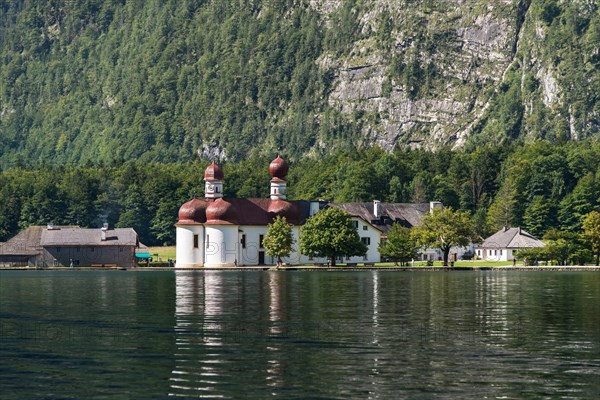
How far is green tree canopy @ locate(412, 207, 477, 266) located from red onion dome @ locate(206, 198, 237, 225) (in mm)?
26975

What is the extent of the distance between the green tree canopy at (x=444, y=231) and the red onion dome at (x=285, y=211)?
20.9m

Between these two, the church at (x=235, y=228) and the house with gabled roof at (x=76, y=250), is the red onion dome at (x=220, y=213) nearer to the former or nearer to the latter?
the church at (x=235, y=228)

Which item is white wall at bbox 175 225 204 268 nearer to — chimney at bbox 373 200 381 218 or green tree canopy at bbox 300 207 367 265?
green tree canopy at bbox 300 207 367 265

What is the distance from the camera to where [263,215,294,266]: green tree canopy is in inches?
6909

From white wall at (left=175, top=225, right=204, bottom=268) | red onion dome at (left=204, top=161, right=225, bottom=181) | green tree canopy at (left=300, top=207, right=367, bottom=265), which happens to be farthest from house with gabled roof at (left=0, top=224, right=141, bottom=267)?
green tree canopy at (left=300, top=207, right=367, bottom=265)

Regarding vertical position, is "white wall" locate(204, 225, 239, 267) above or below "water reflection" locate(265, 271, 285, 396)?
above

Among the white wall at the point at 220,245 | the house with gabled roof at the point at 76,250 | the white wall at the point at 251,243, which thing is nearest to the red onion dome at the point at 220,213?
the white wall at the point at 220,245

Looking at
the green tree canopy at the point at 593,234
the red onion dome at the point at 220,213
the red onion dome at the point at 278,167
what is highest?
the red onion dome at the point at 278,167

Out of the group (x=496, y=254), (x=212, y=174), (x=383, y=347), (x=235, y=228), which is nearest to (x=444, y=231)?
(x=496, y=254)

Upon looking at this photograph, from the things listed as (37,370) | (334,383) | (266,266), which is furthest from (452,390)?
(266,266)

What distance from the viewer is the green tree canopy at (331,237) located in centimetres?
16962

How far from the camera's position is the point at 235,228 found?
180500mm

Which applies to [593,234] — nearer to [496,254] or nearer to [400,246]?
[400,246]

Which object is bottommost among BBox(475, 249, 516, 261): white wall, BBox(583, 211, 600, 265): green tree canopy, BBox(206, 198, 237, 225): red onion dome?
BBox(475, 249, 516, 261): white wall
